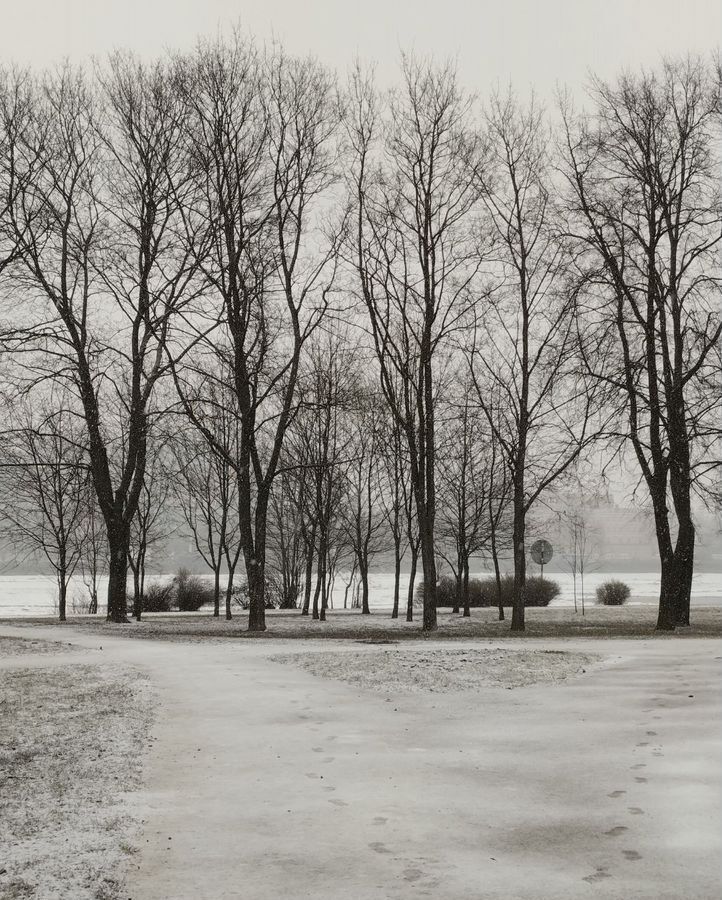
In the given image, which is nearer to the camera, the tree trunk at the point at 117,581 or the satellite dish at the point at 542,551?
the tree trunk at the point at 117,581

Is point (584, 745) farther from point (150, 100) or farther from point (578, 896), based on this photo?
point (150, 100)

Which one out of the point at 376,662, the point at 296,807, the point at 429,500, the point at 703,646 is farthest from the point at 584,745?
the point at 429,500

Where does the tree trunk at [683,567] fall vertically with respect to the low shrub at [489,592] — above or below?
above

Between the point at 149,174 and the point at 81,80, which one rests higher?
the point at 81,80

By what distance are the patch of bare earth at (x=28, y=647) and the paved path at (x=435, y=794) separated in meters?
6.75

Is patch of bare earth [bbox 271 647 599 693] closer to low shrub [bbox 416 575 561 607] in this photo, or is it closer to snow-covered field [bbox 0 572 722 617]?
low shrub [bbox 416 575 561 607]

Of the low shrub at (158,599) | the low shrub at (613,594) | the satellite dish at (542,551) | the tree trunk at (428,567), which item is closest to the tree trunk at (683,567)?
the tree trunk at (428,567)

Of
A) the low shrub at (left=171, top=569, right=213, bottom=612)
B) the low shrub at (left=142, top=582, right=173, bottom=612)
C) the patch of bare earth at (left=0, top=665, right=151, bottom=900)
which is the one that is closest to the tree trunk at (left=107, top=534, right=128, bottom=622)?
the patch of bare earth at (left=0, top=665, right=151, bottom=900)

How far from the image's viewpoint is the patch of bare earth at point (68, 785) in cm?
439

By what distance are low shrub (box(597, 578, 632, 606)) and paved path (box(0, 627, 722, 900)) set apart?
38690 mm

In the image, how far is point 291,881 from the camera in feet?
14.2

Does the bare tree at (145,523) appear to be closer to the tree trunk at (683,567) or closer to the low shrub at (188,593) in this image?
the low shrub at (188,593)

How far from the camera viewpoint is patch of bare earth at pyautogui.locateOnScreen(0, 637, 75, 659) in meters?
15.9

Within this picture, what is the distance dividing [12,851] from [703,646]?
Result: 12.7 meters
